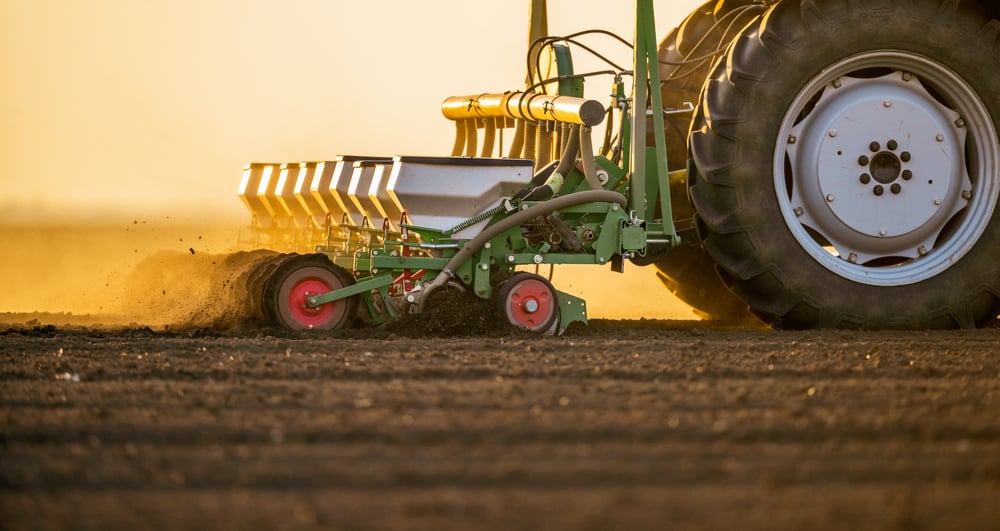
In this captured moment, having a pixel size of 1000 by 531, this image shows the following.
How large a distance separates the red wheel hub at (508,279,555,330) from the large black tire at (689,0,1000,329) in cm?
90

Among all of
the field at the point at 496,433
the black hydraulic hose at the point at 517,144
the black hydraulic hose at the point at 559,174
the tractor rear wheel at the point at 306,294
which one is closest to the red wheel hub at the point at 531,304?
the field at the point at 496,433

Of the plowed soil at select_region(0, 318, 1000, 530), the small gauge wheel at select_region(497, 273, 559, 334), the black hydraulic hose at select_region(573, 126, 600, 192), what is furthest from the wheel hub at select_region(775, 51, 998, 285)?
the plowed soil at select_region(0, 318, 1000, 530)

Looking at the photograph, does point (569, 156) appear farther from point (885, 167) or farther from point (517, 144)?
point (885, 167)

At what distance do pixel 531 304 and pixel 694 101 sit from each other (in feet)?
7.78

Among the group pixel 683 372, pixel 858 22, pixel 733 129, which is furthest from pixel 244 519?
pixel 858 22

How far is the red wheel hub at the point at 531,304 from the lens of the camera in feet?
21.5

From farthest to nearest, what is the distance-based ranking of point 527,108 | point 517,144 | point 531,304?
point 517,144 → point 527,108 → point 531,304

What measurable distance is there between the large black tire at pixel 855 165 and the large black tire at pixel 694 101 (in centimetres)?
103

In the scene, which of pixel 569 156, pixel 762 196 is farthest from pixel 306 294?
pixel 762 196

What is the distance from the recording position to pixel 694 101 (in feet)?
27.5

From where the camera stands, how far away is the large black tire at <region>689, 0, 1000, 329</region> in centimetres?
695

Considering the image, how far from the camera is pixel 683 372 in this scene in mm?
4781

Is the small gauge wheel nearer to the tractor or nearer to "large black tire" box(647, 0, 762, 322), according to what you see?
the tractor

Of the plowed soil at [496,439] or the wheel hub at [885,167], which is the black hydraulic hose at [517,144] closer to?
the wheel hub at [885,167]
